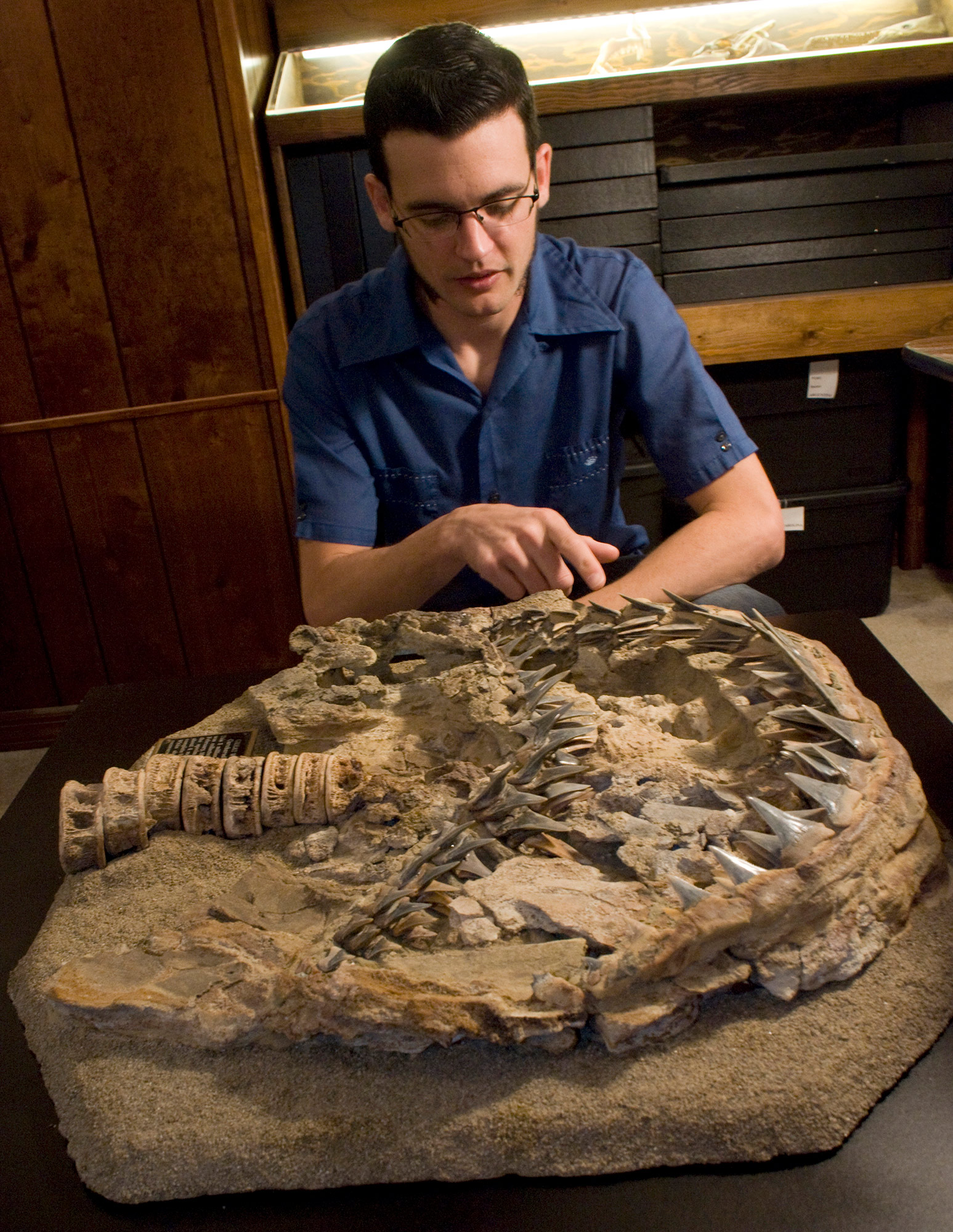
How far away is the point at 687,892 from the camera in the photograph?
2.87 feet

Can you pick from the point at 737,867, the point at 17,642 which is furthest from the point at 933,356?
the point at 17,642

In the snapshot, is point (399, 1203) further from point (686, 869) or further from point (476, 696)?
point (476, 696)

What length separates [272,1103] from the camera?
0.84 meters

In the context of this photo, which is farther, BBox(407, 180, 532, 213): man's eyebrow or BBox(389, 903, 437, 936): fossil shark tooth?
BBox(407, 180, 532, 213): man's eyebrow

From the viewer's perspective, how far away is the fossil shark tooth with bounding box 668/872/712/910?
867 millimetres

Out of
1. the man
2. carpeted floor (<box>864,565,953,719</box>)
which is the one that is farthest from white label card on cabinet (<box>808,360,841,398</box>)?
the man

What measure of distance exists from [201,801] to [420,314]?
977 millimetres

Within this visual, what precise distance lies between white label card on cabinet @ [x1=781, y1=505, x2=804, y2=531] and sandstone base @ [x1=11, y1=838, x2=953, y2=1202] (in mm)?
2034

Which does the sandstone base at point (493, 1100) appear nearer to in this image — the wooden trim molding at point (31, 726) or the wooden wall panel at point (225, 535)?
the wooden wall panel at point (225, 535)

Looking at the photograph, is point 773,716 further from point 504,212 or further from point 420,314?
point 420,314

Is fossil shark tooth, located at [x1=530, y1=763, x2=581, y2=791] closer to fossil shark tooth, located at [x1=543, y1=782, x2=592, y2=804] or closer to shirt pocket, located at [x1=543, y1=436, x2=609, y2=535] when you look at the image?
fossil shark tooth, located at [x1=543, y1=782, x2=592, y2=804]

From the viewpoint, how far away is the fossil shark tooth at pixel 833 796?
92 centimetres

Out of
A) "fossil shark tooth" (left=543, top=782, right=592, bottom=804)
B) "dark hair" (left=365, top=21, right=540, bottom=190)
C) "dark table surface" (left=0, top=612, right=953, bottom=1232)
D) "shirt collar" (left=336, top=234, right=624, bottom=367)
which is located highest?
"dark hair" (left=365, top=21, right=540, bottom=190)

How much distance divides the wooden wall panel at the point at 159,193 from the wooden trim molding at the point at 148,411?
0.02 m
